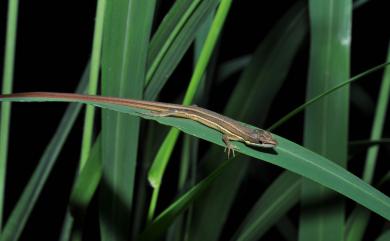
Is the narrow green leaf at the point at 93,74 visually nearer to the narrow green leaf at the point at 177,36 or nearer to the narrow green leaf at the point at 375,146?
the narrow green leaf at the point at 177,36

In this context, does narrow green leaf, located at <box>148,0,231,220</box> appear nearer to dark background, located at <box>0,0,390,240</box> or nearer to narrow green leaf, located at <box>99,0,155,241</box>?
narrow green leaf, located at <box>99,0,155,241</box>

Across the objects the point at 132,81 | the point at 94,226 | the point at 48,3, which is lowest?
the point at 94,226

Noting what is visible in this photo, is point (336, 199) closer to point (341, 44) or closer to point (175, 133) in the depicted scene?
point (341, 44)

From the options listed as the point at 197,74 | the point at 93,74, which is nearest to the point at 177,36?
the point at 197,74

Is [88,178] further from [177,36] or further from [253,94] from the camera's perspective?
[253,94]

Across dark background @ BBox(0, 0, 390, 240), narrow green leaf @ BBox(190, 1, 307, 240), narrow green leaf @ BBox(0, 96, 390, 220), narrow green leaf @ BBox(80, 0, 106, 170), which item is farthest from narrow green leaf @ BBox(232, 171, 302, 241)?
dark background @ BBox(0, 0, 390, 240)

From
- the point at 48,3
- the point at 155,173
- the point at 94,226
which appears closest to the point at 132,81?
the point at 155,173
